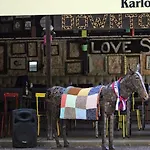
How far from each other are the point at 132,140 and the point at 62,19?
3215mm

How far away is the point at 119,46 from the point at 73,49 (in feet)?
4.33

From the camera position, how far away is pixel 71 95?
10.3m

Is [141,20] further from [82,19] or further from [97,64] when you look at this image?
[97,64]

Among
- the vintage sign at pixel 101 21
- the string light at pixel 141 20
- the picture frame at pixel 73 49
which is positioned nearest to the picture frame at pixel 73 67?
the picture frame at pixel 73 49

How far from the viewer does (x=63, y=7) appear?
33.4 feet

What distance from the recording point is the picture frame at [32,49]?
1467 centimetres

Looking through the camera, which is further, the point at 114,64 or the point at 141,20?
the point at 114,64

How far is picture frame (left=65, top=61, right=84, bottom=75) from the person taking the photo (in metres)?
14.6

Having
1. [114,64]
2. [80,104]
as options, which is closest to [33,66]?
[114,64]

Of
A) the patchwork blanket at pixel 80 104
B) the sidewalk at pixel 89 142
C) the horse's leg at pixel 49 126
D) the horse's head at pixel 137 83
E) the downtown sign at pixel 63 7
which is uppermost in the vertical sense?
the downtown sign at pixel 63 7

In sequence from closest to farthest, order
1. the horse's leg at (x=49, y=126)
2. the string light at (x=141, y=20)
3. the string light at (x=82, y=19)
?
the horse's leg at (x=49, y=126) < the string light at (x=82, y=19) < the string light at (x=141, y=20)

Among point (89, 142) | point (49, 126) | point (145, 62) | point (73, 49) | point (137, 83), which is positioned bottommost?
point (89, 142)

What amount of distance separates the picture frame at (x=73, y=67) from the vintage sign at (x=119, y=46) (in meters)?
0.54

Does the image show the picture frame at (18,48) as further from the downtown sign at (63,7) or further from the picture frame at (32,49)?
the downtown sign at (63,7)
